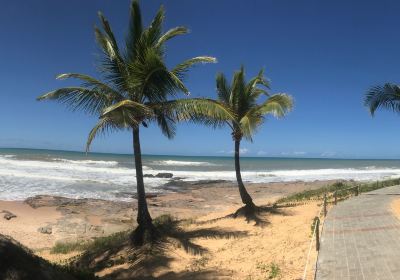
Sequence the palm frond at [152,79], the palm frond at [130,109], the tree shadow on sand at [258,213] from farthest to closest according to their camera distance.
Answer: the tree shadow on sand at [258,213] → the palm frond at [152,79] → the palm frond at [130,109]

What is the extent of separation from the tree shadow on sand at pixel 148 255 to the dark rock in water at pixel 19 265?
14.3 feet

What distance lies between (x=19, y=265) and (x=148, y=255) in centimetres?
616

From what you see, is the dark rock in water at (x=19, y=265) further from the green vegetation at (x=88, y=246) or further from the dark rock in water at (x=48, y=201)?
the dark rock in water at (x=48, y=201)

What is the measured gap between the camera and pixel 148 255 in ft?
36.7

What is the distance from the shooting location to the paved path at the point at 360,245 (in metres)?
7.11

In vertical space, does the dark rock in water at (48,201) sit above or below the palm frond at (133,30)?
below

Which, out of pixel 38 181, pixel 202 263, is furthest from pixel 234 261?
pixel 38 181

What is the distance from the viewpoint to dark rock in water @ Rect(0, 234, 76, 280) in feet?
16.7

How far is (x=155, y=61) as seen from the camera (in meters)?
10.8

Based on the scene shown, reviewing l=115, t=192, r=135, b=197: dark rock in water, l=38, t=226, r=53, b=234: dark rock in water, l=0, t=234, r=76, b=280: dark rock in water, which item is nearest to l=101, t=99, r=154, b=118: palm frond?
l=0, t=234, r=76, b=280: dark rock in water

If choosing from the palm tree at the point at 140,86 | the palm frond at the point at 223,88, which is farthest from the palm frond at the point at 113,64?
the palm frond at the point at 223,88

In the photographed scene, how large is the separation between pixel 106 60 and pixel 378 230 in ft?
27.2

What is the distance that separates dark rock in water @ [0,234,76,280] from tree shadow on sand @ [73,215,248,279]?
171 inches

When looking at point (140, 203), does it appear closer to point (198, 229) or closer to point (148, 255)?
point (148, 255)
